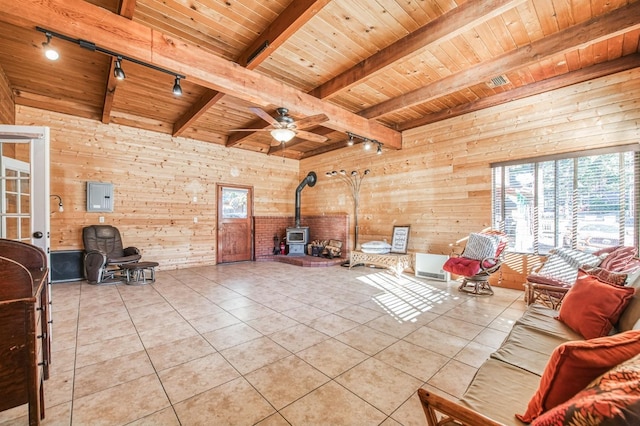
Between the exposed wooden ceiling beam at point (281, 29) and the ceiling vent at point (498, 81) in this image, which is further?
the ceiling vent at point (498, 81)

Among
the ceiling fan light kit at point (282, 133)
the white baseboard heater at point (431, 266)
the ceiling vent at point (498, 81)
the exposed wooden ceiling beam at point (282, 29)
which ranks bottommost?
the white baseboard heater at point (431, 266)

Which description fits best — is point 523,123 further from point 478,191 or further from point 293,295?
point 293,295

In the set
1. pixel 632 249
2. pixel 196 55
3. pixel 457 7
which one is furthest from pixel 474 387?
pixel 196 55

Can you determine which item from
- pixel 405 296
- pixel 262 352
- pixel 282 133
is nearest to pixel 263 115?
pixel 282 133

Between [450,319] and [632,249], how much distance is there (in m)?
1.98

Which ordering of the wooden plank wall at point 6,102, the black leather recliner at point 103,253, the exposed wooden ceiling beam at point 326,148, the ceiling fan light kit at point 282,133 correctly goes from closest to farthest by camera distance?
the wooden plank wall at point 6,102 < the ceiling fan light kit at point 282,133 < the black leather recliner at point 103,253 < the exposed wooden ceiling beam at point 326,148

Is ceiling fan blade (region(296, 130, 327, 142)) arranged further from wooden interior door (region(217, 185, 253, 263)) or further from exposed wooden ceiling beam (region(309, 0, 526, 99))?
wooden interior door (region(217, 185, 253, 263))

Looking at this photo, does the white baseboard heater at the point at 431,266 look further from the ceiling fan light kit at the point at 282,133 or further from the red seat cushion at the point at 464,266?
the ceiling fan light kit at the point at 282,133

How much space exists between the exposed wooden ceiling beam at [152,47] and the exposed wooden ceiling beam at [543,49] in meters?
1.84

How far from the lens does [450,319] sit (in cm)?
333

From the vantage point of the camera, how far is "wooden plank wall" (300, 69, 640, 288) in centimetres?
380

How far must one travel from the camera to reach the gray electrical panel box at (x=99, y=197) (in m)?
5.46

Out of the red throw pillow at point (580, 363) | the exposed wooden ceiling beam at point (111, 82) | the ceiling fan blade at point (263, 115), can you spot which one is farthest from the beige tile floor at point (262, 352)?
the exposed wooden ceiling beam at point (111, 82)

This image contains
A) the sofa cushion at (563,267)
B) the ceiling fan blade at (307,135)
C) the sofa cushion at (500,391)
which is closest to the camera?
the sofa cushion at (500,391)
